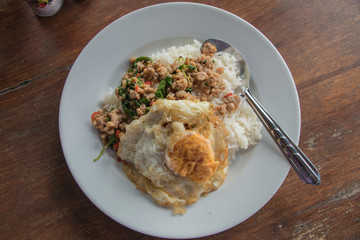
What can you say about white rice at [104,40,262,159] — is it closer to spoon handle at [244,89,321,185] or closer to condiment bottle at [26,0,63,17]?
spoon handle at [244,89,321,185]

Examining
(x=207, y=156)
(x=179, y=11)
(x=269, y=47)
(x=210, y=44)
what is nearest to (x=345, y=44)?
(x=269, y=47)

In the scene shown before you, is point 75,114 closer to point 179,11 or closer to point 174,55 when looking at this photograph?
point 174,55

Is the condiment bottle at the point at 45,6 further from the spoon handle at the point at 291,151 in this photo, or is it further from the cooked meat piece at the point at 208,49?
the spoon handle at the point at 291,151

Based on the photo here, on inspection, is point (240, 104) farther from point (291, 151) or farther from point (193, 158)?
point (193, 158)

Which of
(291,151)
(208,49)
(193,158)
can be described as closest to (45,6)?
(208,49)

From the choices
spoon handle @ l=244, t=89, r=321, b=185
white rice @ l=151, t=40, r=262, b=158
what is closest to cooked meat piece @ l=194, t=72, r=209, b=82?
white rice @ l=151, t=40, r=262, b=158

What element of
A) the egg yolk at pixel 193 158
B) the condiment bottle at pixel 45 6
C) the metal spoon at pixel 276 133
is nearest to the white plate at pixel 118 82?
the metal spoon at pixel 276 133

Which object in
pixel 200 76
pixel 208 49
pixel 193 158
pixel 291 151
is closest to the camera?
pixel 193 158
